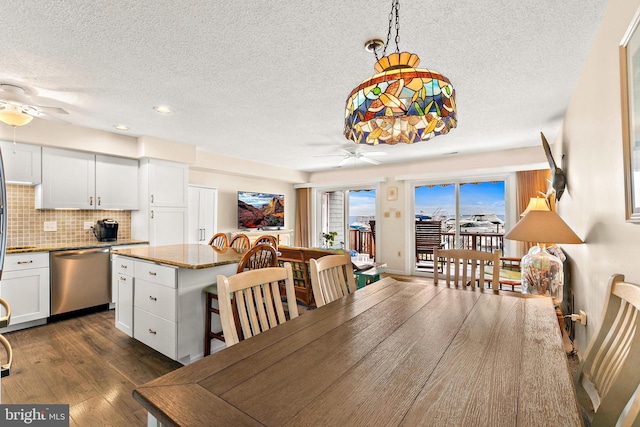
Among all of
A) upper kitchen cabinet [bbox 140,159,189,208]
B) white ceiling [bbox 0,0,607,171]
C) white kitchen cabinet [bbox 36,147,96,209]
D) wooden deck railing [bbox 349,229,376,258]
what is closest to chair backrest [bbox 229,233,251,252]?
upper kitchen cabinet [bbox 140,159,189,208]

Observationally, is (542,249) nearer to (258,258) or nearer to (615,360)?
(615,360)

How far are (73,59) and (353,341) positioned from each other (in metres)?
2.80

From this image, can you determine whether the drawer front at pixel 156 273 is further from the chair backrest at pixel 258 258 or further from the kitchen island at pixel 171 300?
the chair backrest at pixel 258 258

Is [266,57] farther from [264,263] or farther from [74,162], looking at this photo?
[74,162]

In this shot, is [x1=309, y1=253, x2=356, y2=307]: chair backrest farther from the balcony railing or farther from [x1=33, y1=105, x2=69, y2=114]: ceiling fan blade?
the balcony railing

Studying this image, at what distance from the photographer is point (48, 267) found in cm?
339

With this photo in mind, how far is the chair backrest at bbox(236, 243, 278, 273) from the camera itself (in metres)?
2.24

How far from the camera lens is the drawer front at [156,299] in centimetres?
227

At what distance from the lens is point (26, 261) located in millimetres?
3236

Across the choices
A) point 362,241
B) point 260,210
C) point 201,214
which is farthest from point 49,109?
point 362,241

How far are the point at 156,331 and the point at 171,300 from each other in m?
0.38

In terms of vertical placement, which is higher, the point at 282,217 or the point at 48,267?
the point at 282,217

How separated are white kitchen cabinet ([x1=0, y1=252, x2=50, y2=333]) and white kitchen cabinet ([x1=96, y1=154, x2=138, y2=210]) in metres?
1.00

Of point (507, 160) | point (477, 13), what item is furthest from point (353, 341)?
point (507, 160)
